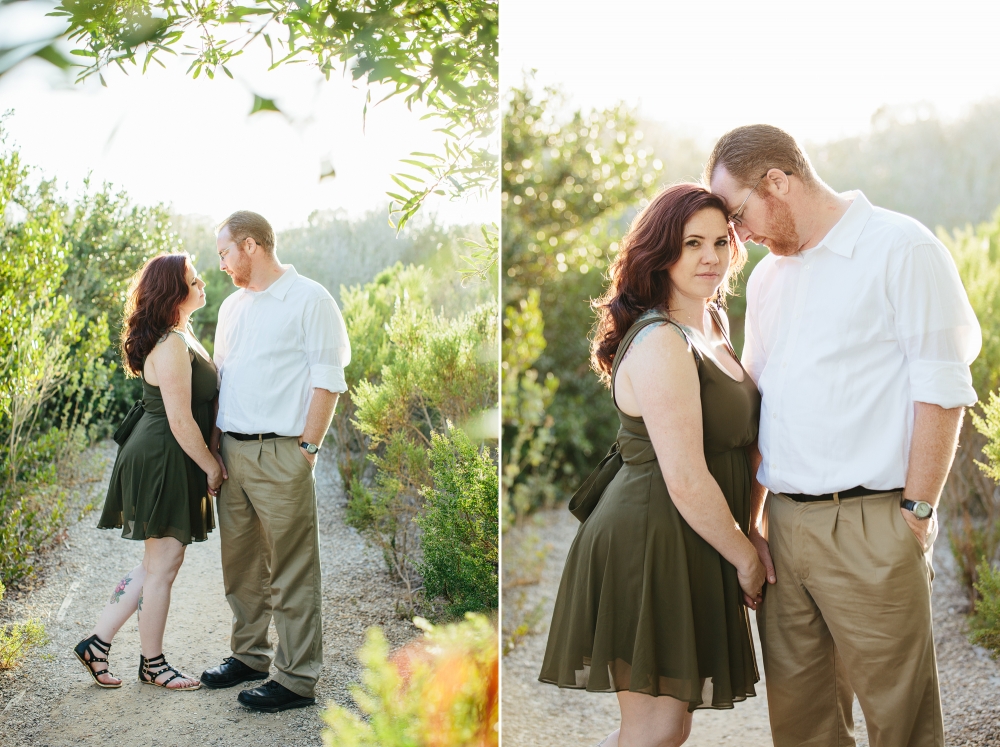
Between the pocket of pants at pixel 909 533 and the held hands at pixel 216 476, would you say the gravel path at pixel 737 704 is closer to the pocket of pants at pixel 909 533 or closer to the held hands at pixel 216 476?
the pocket of pants at pixel 909 533

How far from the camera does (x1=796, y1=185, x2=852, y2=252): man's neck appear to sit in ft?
5.23

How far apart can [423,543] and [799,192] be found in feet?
3.91

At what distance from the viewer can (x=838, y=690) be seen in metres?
1.68

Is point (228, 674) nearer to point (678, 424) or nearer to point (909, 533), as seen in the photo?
point (678, 424)

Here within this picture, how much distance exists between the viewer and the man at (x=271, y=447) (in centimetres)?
175

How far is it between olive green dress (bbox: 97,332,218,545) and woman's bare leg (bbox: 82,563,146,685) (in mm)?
89

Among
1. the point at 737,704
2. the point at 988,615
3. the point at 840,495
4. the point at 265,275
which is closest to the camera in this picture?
the point at 840,495

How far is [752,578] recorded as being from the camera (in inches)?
63.2

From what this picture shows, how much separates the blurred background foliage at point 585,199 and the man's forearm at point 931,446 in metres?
2.07

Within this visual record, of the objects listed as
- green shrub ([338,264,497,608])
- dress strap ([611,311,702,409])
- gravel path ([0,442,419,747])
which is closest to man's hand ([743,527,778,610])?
dress strap ([611,311,702,409])

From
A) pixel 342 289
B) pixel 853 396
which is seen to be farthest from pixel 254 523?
pixel 853 396

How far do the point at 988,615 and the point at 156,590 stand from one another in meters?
2.49

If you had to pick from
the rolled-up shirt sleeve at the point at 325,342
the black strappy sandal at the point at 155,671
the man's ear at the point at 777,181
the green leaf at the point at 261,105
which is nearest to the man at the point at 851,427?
the man's ear at the point at 777,181

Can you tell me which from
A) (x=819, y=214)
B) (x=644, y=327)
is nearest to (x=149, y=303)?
(x=644, y=327)
